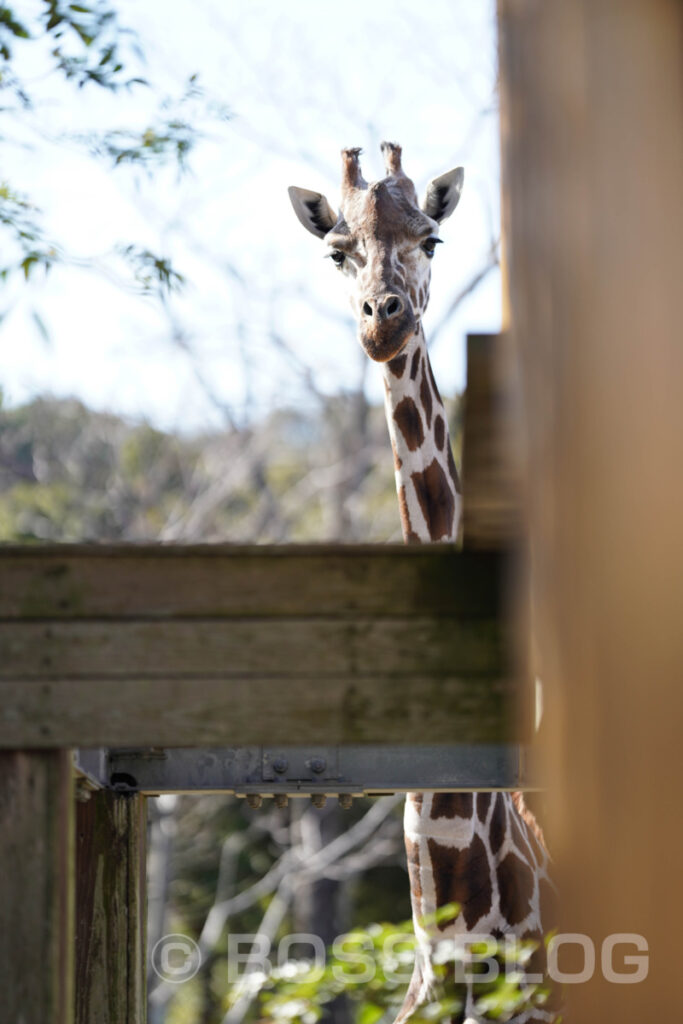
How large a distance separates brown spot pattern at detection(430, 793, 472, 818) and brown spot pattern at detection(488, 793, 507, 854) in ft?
0.58

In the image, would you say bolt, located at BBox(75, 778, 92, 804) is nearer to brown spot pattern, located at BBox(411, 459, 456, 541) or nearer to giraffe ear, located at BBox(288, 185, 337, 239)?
brown spot pattern, located at BBox(411, 459, 456, 541)

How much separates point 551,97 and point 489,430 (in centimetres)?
52

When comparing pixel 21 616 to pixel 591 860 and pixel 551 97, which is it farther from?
pixel 551 97

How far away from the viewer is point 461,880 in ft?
14.6

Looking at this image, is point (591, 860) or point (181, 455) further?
point (181, 455)

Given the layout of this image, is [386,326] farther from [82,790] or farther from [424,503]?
[82,790]

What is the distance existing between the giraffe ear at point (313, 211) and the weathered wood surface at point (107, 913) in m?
2.67

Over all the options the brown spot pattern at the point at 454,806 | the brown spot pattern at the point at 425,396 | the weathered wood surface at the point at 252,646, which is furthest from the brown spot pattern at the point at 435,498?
the weathered wood surface at the point at 252,646

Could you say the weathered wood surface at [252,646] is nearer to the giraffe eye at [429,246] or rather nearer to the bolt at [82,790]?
the bolt at [82,790]

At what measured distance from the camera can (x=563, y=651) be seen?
1733mm

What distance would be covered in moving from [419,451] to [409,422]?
0.40ft

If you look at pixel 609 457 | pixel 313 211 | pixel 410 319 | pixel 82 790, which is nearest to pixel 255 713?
pixel 609 457

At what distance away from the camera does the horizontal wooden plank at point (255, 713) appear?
2055mm

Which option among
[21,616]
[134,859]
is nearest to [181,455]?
[134,859]
